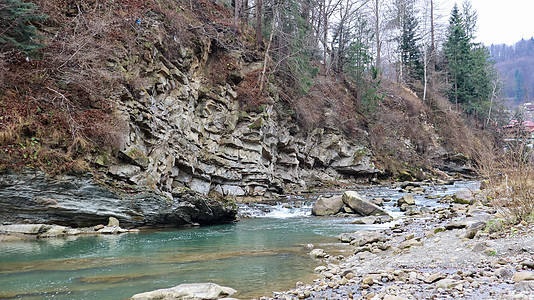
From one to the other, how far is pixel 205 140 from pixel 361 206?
362 inches

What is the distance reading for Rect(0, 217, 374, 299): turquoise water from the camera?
5.86 m

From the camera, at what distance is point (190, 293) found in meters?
5.14

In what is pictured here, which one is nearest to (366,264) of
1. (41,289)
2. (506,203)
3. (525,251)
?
(525,251)

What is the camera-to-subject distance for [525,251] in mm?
4992

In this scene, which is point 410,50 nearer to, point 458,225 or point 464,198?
point 464,198

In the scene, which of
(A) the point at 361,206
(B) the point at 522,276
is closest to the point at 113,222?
(A) the point at 361,206

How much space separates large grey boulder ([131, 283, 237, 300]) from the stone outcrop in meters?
7.35

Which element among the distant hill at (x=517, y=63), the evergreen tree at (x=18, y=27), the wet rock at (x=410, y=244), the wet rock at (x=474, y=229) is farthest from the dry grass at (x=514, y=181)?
the distant hill at (x=517, y=63)

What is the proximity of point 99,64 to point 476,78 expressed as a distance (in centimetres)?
4531

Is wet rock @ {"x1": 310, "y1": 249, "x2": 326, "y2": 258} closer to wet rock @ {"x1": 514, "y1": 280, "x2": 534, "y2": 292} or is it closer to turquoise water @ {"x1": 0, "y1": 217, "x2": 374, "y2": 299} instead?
turquoise water @ {"x1": 0, "y1": 217, "x2": 374, "y2": 299}

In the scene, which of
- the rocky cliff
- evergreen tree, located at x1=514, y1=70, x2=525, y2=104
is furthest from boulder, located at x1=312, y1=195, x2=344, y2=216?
evergreen tree, located at x1=514, y1=70, x2=525, y2=104

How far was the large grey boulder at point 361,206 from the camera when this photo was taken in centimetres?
1453

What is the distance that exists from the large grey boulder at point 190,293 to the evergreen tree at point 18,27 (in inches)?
443

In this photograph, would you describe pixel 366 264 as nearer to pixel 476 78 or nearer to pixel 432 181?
pixel 432 181
